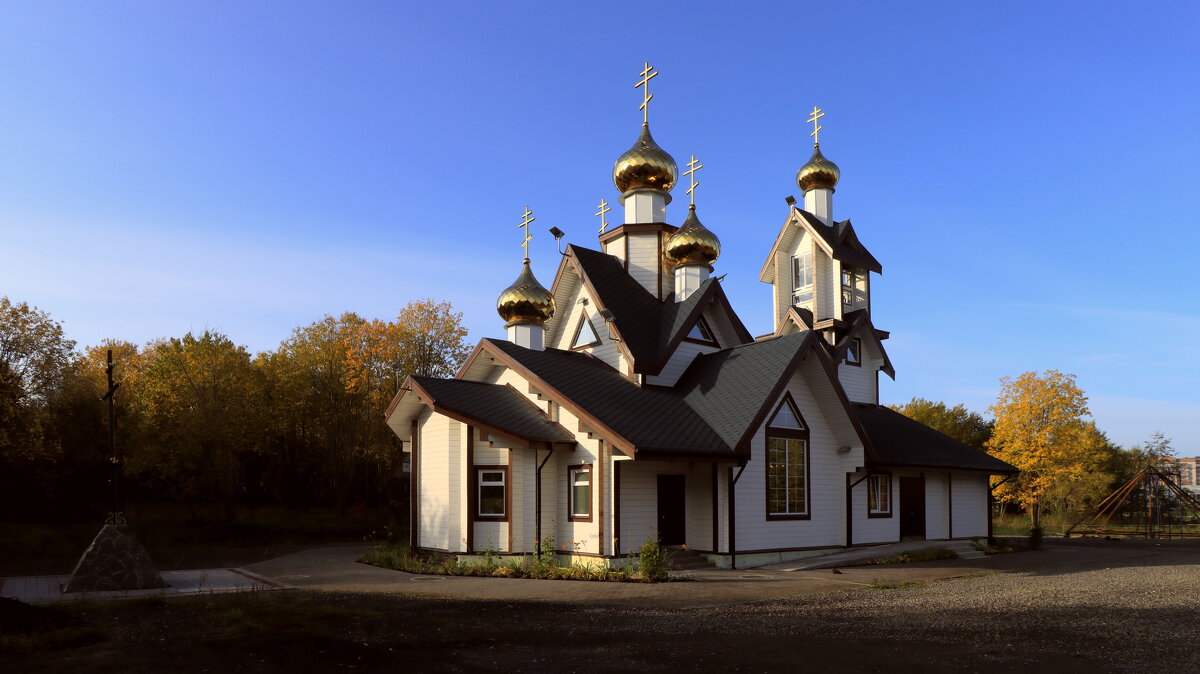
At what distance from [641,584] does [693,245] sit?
9989 mm

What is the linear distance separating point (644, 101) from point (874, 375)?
36.9 feet

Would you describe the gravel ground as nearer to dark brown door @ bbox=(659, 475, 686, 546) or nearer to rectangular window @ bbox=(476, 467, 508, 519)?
dark brown door @ bbox=(659, 475, 686, 546)

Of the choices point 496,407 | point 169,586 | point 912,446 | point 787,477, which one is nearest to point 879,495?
point 912,446

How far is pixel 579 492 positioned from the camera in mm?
17609

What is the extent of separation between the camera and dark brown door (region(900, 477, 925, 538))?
905 inches

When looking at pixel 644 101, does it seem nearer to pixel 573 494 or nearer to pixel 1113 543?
pixel 573 494

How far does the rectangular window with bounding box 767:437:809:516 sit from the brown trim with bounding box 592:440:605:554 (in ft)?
12.4

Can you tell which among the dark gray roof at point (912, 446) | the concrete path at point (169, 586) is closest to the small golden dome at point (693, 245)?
the dark gray roof at point (912, 446)

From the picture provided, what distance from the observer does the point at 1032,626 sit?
9.49m

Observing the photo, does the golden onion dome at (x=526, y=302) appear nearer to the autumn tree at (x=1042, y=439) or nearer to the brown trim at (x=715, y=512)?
the brown trim at (x=715, y=512)

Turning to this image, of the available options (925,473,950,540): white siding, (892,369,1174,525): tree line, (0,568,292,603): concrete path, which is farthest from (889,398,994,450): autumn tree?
(0,568,292,603): concrete path

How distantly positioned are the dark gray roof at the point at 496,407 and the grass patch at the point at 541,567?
227 cm

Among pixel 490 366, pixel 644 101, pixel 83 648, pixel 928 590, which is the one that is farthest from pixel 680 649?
pixel 644 101

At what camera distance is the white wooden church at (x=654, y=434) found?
56.7ft
